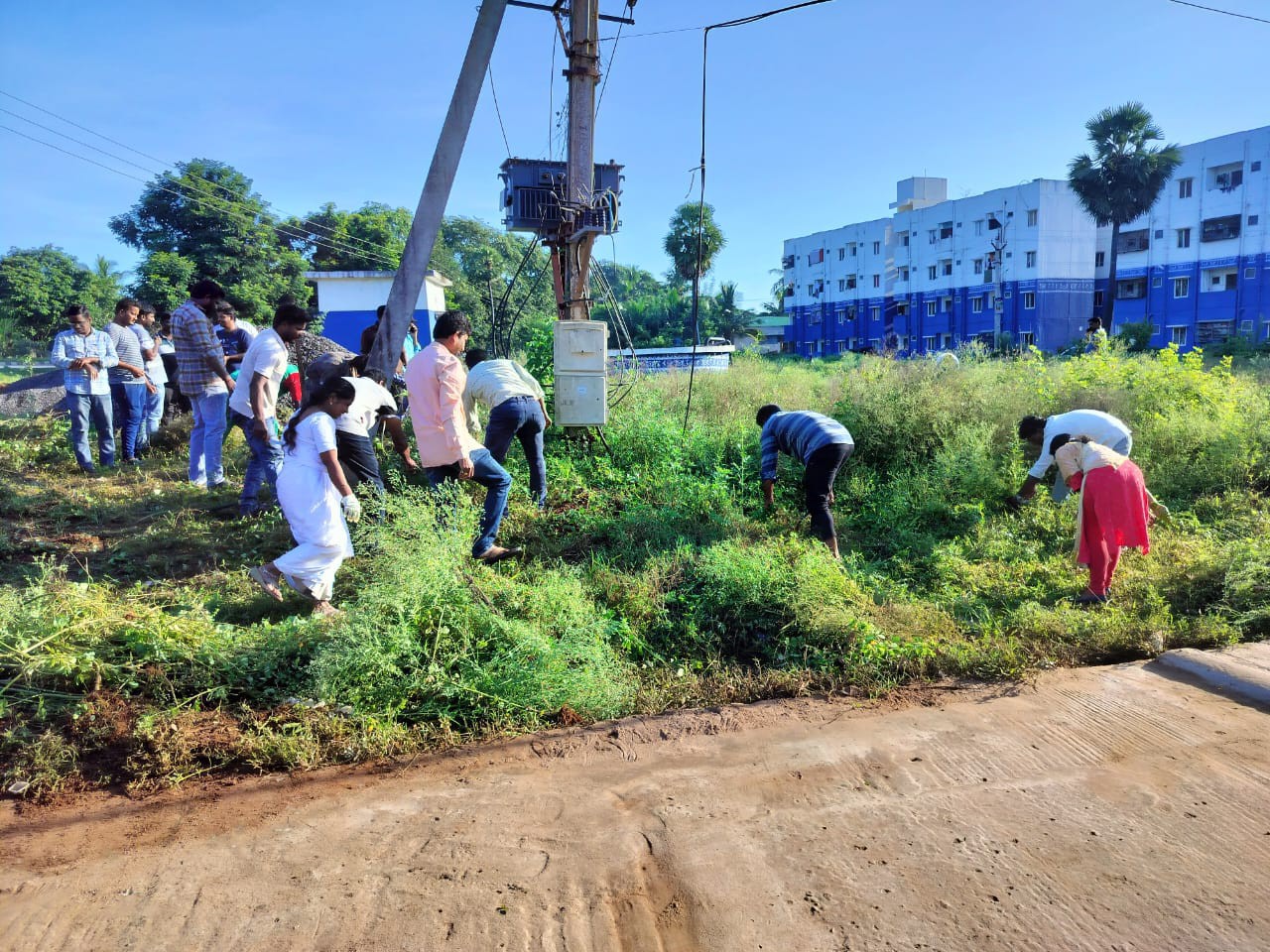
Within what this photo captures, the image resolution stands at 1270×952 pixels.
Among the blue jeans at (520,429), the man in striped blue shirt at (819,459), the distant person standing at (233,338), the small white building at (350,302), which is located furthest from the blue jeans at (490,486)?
the small white building at (350,302)

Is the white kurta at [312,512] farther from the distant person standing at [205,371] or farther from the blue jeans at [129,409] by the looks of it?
the blue jeans at [129,409]

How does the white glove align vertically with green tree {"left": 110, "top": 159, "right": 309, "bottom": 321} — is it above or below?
below

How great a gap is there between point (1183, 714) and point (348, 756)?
3.79m

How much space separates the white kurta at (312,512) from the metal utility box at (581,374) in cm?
304

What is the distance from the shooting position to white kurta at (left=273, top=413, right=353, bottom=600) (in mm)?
4359

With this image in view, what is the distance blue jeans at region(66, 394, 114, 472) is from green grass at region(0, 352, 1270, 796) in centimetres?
24

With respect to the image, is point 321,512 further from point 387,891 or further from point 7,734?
point 387,891

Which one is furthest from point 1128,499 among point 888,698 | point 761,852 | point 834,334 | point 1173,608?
point 834,334

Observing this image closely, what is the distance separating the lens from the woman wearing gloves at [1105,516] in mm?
4855

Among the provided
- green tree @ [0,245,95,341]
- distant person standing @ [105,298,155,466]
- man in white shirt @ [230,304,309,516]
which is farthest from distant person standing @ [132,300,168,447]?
green tree @ [0,245,95,341]

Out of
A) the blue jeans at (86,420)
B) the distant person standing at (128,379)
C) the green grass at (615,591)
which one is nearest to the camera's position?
the green grass at (615,591)

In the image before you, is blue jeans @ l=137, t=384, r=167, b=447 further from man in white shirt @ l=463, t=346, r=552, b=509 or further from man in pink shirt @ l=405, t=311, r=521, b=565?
man in pink shirt @ l=405, t=311, r=521, b=565

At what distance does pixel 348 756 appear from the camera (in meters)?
3.24

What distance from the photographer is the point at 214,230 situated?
30859 mm
